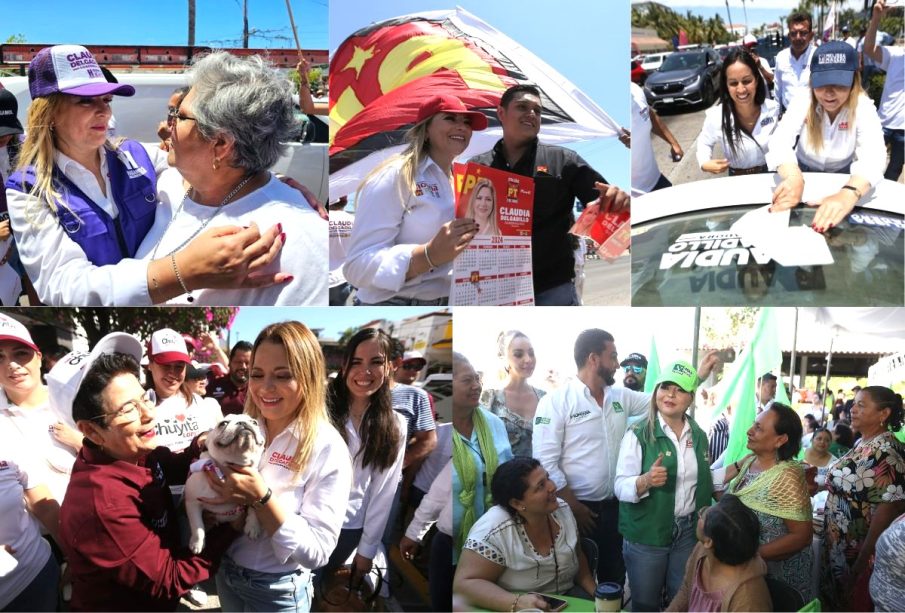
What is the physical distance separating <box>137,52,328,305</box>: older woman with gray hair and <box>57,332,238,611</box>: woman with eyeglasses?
54cm

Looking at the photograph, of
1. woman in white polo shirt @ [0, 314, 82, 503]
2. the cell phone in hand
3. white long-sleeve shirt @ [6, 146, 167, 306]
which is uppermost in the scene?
white long-sleeve shirt @ [6, 146, 167, 306]

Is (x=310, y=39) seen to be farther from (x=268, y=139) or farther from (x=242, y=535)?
(x=242, y=535)

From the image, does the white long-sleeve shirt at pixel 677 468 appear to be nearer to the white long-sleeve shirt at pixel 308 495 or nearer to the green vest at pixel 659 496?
the green vest at pixel 659 496

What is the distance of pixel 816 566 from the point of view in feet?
13.4

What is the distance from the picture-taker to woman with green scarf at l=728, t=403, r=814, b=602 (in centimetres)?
397

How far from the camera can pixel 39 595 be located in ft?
12.4

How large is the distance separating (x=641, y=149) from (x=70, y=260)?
8.33ft

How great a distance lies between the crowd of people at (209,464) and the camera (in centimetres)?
339

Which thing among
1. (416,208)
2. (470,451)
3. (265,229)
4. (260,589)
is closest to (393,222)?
(416,208)

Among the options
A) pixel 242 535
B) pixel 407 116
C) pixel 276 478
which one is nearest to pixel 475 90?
pixel 407 116

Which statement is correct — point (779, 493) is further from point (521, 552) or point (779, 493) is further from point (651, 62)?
point (651, 62)

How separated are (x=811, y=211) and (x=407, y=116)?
1.89m

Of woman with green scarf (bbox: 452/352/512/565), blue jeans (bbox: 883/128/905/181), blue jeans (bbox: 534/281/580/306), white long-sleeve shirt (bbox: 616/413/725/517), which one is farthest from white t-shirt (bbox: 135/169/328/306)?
blue jeans (bbox: 883/128/905/181)

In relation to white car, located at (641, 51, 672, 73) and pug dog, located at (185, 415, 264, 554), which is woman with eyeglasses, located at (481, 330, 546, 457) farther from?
white car, located at (641, 51, 672, 73)
